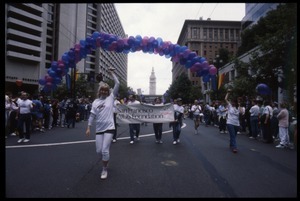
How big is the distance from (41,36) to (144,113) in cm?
4959

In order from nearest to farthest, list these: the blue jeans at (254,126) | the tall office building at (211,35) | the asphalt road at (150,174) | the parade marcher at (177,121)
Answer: the asphalt road at (150,174) → the parade marcher at (177,121) → the blue jeans at (254,126) → the tall office building at (211,35)

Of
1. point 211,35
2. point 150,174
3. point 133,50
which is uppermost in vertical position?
point 211,35

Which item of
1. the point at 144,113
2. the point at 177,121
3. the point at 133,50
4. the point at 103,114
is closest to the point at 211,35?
the point at 133,50

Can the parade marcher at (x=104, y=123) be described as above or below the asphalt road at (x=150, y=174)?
above

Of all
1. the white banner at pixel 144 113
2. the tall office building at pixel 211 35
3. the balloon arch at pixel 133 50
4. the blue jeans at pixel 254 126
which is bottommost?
the blue jeans at pixel 254 126

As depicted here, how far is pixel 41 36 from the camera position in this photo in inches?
2077

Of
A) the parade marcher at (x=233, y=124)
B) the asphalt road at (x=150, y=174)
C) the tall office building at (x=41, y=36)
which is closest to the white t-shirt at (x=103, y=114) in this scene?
the asphalt road at (x=150, y=174)

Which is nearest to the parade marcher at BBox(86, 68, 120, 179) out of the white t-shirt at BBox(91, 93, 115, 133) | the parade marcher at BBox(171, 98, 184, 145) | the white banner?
the white t-shirt at BBox(91, 93, 115, 133)

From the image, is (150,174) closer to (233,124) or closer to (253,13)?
(233,124)

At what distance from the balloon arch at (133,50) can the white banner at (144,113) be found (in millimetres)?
2928

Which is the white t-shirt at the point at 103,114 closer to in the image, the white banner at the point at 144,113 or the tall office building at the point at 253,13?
the white banner at the point at 144,113

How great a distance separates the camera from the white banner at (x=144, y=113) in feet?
34.7

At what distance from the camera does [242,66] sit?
59.6 ft

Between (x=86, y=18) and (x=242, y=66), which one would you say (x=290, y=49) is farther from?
(x=86, y=18)
